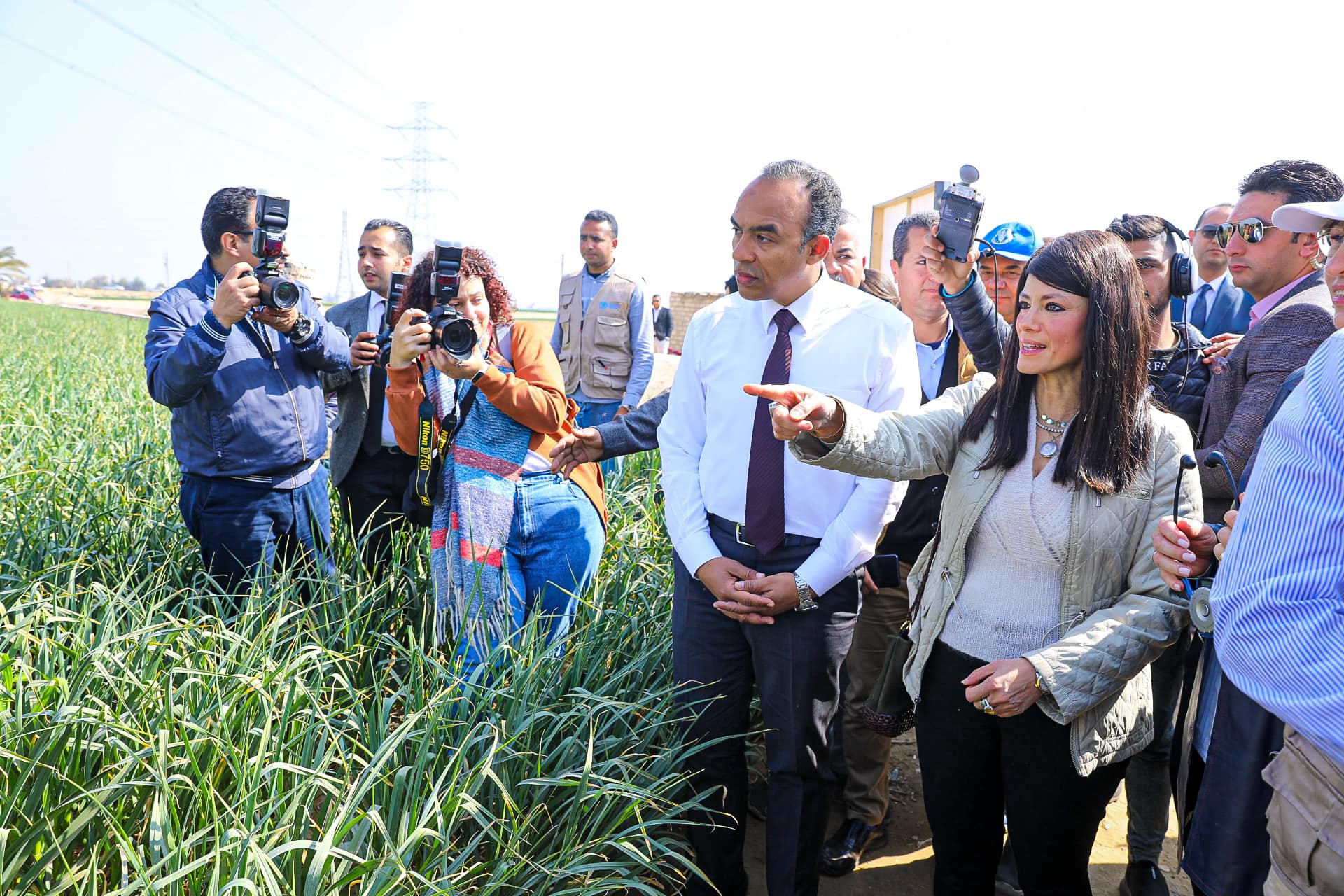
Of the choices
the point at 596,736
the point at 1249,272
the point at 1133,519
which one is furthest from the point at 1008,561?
the point at 1249,272

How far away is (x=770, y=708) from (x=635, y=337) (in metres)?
4.43

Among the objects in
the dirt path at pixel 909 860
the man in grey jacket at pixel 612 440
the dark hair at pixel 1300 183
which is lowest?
the dirt path at pixel 909 860

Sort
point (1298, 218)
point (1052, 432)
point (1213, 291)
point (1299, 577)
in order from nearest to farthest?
point (1299, 577), point (1298, 218), point (1052, 432), point (1213, 291)

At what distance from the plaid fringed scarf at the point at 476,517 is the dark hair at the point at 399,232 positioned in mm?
1810

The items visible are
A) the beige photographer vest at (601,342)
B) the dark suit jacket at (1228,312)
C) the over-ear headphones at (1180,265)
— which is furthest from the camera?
the beige photographer vest at (601,342)

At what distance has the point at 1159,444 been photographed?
215 centimetres

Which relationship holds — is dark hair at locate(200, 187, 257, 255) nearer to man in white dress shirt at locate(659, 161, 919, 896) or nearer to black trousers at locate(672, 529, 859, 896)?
man in white dress shirt at locate(659, 161, 919, 896)

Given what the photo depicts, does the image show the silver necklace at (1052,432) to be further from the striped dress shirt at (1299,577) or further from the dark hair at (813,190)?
the striped dress shirt at (1299,577)

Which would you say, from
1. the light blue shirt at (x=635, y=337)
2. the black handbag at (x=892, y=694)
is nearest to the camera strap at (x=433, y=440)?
the black handbag at (x=892, y=694)

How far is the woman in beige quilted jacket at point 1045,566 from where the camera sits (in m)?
2.06

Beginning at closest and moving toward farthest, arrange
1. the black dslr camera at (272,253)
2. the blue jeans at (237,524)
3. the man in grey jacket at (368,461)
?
the black dslr camera at (272,253)
the blue jeans at (237,524)
the man in grey jacket at (368,461)

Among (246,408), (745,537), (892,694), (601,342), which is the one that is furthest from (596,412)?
(892,694)

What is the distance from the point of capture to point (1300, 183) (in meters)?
2.87

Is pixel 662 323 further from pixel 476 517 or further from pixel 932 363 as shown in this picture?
pixel 476 517
